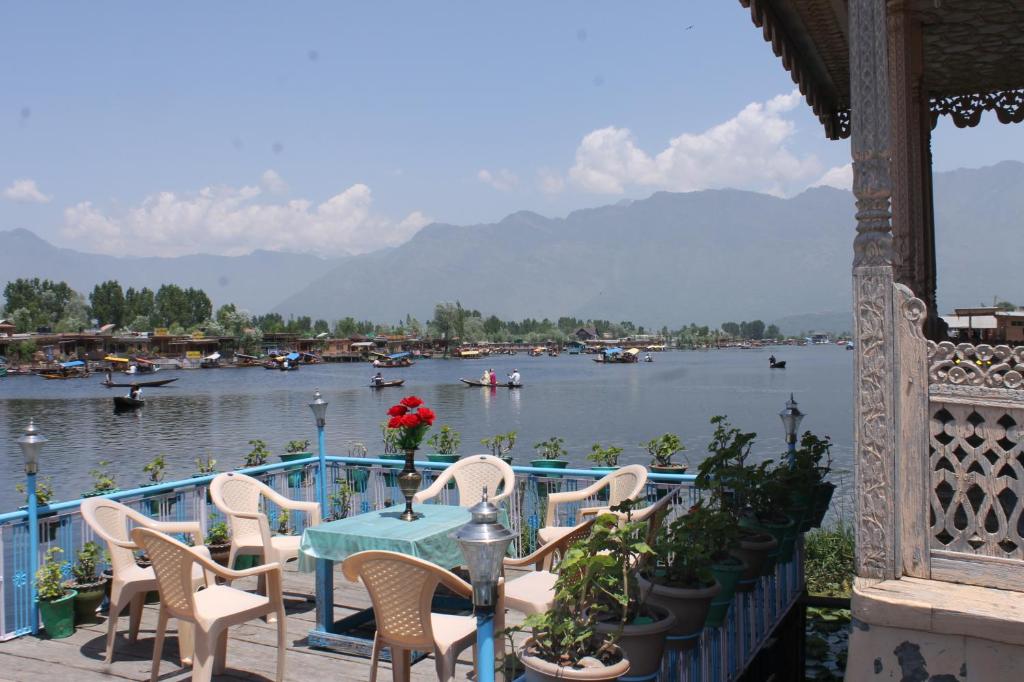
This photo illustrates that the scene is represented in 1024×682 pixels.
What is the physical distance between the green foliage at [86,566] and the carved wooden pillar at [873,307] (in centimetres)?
546

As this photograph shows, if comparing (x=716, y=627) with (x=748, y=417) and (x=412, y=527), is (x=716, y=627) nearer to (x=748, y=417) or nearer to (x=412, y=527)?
(x=412, y=527)

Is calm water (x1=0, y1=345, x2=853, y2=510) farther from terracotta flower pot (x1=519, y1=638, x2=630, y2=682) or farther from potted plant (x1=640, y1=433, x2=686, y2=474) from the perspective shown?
terracotta flower pot (x1=519, y1=638, x2=630, y2=682)

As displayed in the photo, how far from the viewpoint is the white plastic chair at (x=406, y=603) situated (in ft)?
14.0

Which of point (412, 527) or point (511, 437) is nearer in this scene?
point (412, 527)

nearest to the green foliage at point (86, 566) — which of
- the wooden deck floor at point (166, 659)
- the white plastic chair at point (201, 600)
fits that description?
the wooden deck floor at point (166, 659)

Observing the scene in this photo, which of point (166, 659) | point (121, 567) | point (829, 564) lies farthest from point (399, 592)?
point (829, 564)

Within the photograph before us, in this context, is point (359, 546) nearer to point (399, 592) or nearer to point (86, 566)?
point (399, 592)

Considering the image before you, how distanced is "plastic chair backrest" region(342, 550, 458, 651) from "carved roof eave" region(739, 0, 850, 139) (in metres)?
4.17

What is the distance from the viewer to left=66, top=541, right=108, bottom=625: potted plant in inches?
244

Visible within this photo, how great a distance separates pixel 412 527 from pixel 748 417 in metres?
46.3

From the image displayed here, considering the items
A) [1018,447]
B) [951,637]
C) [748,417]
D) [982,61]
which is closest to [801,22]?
[982,61]

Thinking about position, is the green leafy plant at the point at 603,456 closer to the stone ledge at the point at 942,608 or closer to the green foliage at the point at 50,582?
the green foliage at the point at 50,582

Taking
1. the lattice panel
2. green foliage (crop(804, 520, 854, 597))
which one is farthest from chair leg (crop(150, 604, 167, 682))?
green foliage (crop(804, 520, 854, 597))

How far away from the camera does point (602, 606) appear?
→ 3.15 metres
